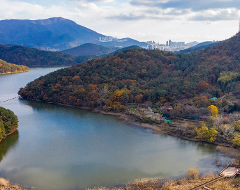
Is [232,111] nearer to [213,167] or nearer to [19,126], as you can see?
[213,167]

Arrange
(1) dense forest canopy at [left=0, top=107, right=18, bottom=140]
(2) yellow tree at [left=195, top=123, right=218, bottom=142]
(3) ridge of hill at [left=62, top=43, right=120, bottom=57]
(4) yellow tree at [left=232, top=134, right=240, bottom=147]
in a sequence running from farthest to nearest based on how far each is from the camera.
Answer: (3) ridge of hill at [left=62, top=43, right=120, bottom=57]
(1) dense forest canopy at [left=0, top=107, right=18, bottom=140]
(2) yellow tree at [left=195, top=123, right=218, bottom=142]
(4) yellow tree at [left=232, top=134, right=240, bottom=147]

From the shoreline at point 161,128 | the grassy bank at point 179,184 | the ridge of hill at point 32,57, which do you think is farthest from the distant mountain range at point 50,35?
the grassy bank at point 179,184

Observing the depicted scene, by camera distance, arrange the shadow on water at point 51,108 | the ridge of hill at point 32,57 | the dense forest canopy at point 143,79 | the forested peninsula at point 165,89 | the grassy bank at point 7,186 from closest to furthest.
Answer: the grassy bank at point 7,186
the forested peninsula at point 165,89
the shadow on water at point 51,108
the dense forest canopy at point 143,79
the ridge of hill at point 32,57

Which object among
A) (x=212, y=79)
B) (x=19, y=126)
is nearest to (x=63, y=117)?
(x=19, y=126)

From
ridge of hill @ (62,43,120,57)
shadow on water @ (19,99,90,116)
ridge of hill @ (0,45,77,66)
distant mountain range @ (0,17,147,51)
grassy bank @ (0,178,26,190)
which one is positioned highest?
distant mountain range @ (0,17,147,51)

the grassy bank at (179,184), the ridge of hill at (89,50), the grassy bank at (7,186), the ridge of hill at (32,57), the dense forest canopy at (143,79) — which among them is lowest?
the grassy bank at (7,186)

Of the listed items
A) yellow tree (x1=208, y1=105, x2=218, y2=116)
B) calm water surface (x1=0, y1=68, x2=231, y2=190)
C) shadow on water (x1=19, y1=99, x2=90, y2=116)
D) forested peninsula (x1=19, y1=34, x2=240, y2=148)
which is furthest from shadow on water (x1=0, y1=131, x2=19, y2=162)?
yellow tree (x1=208, y1=105, x2=218, y2=116)

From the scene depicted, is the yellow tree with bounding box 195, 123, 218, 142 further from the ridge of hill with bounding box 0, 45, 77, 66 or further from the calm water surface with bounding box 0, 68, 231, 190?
the ridge of hill with bounding box 0, 45, 77, 66

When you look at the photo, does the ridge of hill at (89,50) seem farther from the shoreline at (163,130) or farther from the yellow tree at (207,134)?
the yellow tree at (207,134)

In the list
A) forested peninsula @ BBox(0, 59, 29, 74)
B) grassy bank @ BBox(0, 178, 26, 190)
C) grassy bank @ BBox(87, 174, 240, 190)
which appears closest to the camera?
grassy bank @ BBox(87, 174, 240, 190)
